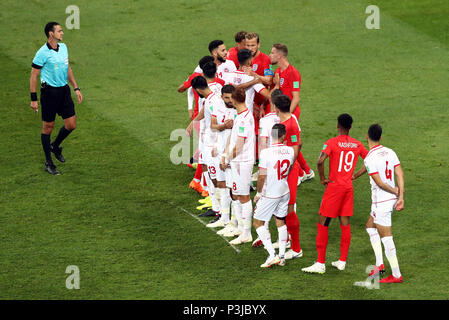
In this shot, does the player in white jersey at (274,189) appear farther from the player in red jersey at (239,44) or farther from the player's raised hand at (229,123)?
the player in red jersey at (239,44)

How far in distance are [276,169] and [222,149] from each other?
1435 millimetres

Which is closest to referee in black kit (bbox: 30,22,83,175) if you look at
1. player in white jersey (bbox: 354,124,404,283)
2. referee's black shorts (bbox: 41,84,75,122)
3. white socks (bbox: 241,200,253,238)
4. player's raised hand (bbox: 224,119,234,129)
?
referee's black shorts (bbox: 41,84,75,122)

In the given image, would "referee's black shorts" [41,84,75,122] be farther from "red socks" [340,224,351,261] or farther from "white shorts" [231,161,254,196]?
"red socks" [340,224,351,261]

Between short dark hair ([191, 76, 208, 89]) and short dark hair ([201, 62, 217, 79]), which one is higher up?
short dark hair ([201, 62, 217, 79])

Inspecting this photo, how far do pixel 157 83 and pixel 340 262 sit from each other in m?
8.48

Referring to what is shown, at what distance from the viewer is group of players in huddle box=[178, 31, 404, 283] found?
29.6ft

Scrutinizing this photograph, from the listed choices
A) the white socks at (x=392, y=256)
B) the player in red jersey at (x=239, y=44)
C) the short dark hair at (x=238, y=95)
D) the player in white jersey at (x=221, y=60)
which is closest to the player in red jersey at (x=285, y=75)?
the player in white jersey at (x=221, y=60)

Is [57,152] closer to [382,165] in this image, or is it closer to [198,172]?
[198,172]

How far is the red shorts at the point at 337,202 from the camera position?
30.2 ft

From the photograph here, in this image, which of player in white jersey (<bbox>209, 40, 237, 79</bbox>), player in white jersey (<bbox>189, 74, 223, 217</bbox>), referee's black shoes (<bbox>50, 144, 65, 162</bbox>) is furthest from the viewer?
referee's black shoes (<bbox>50, 144, 65, 162</bbox>)

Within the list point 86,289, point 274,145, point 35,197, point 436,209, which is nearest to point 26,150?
point 35,197

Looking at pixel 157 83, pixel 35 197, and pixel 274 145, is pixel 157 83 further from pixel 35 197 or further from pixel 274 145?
pixel 274 145

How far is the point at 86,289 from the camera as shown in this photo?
894 cm

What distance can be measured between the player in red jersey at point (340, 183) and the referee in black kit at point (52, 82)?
4.99 m
